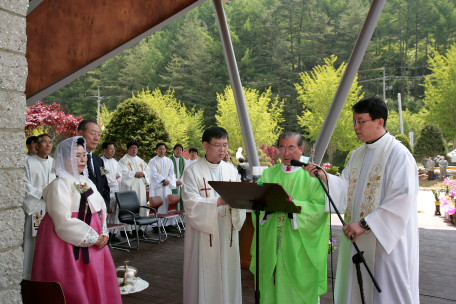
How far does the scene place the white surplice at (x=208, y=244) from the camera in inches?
127

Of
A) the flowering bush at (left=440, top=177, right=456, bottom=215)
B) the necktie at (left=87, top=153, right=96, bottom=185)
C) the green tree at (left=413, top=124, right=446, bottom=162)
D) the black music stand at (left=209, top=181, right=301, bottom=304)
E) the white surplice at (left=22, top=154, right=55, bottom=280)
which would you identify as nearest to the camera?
the black music stand at (left=209, top=181, right=301, bottom=304)

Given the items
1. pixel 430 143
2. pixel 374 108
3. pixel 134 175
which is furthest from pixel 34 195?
pixel 430 143

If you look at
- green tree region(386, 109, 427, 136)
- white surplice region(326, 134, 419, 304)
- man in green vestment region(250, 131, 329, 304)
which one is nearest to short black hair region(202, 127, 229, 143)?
man in green vestment region(250, 131, 329, 304)

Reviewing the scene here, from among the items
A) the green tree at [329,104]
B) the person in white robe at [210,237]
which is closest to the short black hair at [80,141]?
the person in white robe at [210,237]

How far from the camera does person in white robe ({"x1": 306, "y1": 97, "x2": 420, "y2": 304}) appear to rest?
2586mm

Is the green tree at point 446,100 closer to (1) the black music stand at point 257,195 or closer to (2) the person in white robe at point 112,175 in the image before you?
(2) the person in white robe at point 112,175

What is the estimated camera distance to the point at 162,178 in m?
8.66

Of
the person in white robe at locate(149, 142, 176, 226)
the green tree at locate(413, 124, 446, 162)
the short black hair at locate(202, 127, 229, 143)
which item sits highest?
the green tree at locate(413, 124, 446, 162)

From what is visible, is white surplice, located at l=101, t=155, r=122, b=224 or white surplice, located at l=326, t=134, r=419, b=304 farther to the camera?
white surplice, located at l=101, t=155, r=122, b=224

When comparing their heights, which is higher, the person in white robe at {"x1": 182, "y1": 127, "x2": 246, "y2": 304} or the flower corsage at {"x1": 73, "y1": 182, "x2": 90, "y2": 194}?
the flower corsage at {"x1": 73, "y1": 182, "x2": 90, "y2": 194}

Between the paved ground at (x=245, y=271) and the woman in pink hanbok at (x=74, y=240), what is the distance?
1.37 m

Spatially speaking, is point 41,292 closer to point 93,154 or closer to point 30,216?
point 30,216

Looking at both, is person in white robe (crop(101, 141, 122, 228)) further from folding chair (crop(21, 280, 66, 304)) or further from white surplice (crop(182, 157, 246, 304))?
folding chair (crop(21, 280, 66, 304))

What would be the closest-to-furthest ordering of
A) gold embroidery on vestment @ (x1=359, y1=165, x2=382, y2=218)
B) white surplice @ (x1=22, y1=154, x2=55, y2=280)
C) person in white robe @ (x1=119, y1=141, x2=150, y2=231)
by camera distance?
gold embroidery on vestment @ (x1=359, y1=165, x2=382, y2=218) < white surplice @ (x1=22, y1=154, x2=55, y2=280) < person in white robe @ (x1=119, y1=141, x2=150, y2=231)
